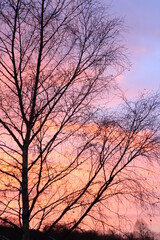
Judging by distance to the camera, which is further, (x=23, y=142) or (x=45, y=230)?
(x=45, y=230)

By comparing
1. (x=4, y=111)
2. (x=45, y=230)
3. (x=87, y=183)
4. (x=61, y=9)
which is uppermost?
(x=61, y=9)

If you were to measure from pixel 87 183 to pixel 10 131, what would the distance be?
258 cm

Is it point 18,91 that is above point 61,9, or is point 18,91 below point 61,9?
below

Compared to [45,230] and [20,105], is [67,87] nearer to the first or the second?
[20,105]

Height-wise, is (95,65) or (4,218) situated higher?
(95,65)

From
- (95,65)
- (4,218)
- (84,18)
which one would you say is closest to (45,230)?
(4,218)

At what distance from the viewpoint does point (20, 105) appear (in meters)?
12.5

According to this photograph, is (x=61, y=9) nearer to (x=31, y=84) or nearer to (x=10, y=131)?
(x=31, y=84)

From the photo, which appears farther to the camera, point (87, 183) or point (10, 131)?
point (87, 183)

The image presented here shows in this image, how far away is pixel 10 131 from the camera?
487 inches

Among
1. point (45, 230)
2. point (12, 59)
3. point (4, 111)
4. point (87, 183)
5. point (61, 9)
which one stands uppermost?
point (61, 9)

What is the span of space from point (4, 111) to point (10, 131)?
586 millimetres

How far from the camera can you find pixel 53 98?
1275 centimetres

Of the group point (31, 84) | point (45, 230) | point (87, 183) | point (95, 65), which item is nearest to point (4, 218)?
point (45, 230)
